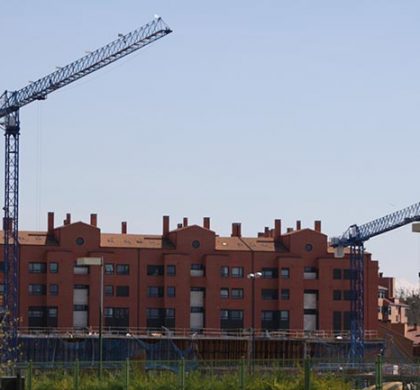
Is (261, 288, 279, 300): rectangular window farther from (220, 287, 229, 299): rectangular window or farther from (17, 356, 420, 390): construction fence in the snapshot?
(17, 356, 420, 390): construction fence

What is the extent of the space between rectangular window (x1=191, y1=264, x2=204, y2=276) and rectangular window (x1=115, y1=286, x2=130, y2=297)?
6.70m

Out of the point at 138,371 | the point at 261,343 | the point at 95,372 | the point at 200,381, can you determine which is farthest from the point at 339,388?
the point at 261,343

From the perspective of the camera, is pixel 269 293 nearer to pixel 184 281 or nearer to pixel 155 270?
pixel 184 281

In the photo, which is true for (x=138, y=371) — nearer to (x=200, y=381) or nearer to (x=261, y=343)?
(x=200, y=381)

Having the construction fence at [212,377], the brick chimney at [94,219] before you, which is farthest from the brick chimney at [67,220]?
the construction fence at [212,377]

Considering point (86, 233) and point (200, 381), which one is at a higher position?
point (86, 233)

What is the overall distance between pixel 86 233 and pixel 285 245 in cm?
1991

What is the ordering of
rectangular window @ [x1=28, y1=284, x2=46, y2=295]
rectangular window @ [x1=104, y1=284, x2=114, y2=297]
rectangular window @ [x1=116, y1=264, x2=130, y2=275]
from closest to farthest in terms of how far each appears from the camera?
rectangular window @ [x1=28, y1=284, x2=46, y2=295] → rectangular window @ [x1=104, y1=284, x2=114, y2=297] → rectangular window @ [x1=116, y1=264, x2=130, y2=275]

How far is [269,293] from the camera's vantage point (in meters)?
119

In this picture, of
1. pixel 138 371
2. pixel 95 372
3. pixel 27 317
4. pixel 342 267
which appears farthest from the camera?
pixel 342 267

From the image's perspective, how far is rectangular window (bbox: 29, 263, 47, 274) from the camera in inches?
4496

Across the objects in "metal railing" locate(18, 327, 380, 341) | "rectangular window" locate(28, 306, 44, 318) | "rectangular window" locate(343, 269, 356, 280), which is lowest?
"metal railing" locate(18, 327, 380, 341)

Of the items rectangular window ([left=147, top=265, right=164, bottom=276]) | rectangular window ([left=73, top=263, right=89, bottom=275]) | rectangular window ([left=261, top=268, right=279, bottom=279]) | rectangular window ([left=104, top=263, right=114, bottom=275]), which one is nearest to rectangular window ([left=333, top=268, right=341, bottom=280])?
rectangular window ([left=261, top=268, right=279, bottom=279])

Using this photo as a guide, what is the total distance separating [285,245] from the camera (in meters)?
122
